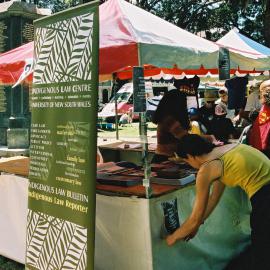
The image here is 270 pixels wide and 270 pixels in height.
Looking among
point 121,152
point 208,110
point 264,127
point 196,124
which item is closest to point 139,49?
point 264,127

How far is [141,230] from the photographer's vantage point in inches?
118

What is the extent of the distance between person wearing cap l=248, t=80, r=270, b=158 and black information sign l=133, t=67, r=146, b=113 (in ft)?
6.72

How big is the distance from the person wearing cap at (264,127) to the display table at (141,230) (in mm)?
730

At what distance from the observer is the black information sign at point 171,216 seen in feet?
10.2

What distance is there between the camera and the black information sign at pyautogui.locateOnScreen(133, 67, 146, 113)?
294cm

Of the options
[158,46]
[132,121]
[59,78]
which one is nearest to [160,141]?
[158,46]

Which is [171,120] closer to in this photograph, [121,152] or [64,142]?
[64,142]

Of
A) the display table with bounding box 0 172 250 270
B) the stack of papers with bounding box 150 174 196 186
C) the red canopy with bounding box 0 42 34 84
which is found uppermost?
the red canopy with bounding box 0 42 34 84

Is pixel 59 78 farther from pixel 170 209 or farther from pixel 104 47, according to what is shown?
pixel 170 209

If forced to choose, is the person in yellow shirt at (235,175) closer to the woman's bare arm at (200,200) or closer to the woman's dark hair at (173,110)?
the woman's bare arm at (200,200)

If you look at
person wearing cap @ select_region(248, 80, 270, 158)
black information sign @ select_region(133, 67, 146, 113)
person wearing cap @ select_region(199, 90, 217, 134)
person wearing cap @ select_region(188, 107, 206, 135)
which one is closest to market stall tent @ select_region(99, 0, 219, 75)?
black information sign @ select_region(133, 67, 146, 113)

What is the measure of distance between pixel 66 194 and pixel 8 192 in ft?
4.31

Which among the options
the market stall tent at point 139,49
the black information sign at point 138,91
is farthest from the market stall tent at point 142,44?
the black information sign at point 138,91

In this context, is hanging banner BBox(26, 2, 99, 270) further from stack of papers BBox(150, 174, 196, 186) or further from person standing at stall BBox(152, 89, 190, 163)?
person standing at stall BBox(152, 89, 190, 163)
